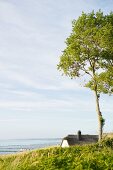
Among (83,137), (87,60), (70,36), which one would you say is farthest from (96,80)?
(83,137)

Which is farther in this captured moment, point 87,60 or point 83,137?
point 83,137

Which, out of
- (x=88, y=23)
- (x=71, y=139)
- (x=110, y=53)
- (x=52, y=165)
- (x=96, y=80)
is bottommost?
(x=52, y=165)

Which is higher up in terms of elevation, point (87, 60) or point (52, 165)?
point (87, 60)

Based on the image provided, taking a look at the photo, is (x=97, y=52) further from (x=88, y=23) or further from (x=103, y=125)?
(x=103, y=125)

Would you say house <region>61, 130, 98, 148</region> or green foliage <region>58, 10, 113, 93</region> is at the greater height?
green foliage <region>58, 10, 113, 93</region>

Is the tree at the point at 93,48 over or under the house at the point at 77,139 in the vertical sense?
over

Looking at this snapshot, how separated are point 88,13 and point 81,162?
59.8 m

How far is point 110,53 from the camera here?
219 ft

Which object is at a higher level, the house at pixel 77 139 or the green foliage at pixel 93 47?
the green foliage at pixel 93 47

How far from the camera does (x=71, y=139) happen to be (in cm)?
8512

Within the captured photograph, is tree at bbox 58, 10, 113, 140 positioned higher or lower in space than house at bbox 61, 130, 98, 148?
higher


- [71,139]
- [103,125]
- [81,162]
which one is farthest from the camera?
[71,139]

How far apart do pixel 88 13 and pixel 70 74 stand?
10.4 metres

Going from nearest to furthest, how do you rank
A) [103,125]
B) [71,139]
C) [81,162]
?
[81,162]
[103,125]
[71,139]
